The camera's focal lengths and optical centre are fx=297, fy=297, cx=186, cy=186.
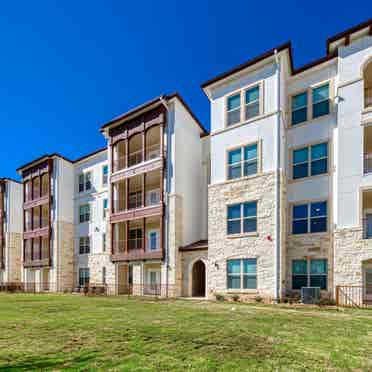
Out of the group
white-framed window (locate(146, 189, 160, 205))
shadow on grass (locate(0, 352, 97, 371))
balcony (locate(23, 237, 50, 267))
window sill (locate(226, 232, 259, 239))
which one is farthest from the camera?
balcony (locate(23, 237, 50, 267))

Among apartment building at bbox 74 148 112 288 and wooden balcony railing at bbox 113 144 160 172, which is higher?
wooden balcony railing at bbox 113 144 160 172

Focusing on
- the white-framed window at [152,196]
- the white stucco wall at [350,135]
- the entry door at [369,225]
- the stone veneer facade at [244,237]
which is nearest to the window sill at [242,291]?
the stone veneer facade at [244,237]

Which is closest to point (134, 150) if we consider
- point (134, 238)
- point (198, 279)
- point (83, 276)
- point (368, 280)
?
point (134, 238)

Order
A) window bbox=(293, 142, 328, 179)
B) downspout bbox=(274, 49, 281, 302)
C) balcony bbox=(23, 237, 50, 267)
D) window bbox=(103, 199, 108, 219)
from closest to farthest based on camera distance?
downspout bbox=(274, 49, 281, 302), window bbox=(293, 142, 328, 179), window bbox=(103, 199, 108, 219), balcony bbox=(23, 237, 50, 267)

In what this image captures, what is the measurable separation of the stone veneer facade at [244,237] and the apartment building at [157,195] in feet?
5.65

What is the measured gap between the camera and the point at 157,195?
1000 inches

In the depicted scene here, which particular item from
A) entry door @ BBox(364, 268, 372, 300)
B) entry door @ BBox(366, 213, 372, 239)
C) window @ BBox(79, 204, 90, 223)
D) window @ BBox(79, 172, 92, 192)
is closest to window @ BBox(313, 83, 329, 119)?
entry door @ BBox(366, 213, 372, 239)

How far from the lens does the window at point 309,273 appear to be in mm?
16031

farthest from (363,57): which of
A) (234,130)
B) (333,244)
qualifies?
(333,244)

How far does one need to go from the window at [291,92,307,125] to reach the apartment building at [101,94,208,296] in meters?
7.75

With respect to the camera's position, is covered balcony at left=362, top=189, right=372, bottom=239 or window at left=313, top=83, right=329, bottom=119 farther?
window at left=313, top=83, right=329, bottom=119

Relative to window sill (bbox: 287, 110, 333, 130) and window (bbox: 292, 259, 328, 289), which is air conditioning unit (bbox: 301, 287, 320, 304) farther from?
window sill (bbox: 287, 110, 333, 130)

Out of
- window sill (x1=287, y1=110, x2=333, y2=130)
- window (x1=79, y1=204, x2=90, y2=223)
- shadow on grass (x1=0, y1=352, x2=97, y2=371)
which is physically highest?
window sill (x1=287, y1=110, x2=333, y2=130)

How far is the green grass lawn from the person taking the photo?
18.1 feet
